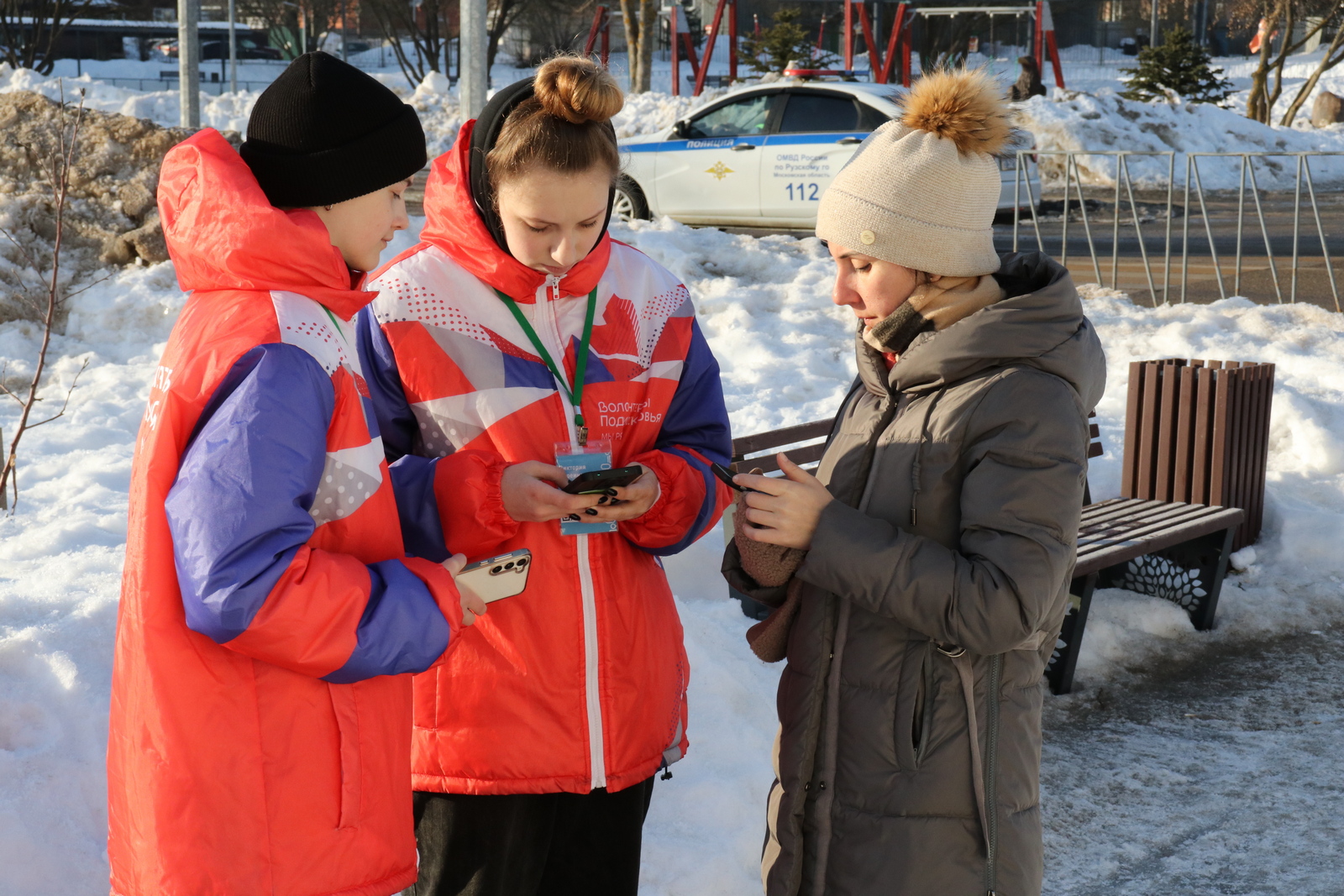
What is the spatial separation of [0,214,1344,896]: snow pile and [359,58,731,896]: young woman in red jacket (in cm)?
110

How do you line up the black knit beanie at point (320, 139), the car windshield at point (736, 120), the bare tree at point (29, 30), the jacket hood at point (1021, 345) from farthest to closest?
1. the bare tree at point (29, 30)
2. the car windshield at point (736, 120)
3. the jacket hood at point (1021, 345)
4. the black knit beanie at point (320, 139)

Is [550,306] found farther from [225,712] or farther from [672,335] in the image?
[225,712]

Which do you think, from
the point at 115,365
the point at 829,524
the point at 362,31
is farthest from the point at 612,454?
the point at 362,31

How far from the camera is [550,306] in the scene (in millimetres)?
2318

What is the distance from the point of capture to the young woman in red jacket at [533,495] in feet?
7.14

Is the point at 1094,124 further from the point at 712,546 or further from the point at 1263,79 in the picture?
the point at 712,546

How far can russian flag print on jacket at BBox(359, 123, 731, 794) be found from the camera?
2.20 meters

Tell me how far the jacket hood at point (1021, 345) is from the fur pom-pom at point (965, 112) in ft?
0.81

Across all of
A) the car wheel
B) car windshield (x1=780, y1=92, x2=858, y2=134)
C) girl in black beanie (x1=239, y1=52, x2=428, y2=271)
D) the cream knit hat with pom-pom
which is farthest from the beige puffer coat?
the car wheel

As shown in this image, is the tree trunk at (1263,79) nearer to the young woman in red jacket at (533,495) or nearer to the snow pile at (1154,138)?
the snow pile at (1154,138)

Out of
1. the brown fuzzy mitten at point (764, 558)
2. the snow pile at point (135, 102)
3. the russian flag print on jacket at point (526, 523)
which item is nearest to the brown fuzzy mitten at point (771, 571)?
the brown fuzzy mitten at point (764, 558)

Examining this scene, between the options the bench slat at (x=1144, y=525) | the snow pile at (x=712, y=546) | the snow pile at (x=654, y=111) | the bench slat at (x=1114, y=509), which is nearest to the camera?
Result: the snow pile at (x=712, y=546)

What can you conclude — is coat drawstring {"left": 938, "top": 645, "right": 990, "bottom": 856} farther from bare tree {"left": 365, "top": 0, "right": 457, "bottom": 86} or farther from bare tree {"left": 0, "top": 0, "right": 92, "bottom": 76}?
bare tree {"left": 365, "top": 0, "right": 457, "bottom": 86}

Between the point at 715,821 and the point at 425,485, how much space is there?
170 centimetres
